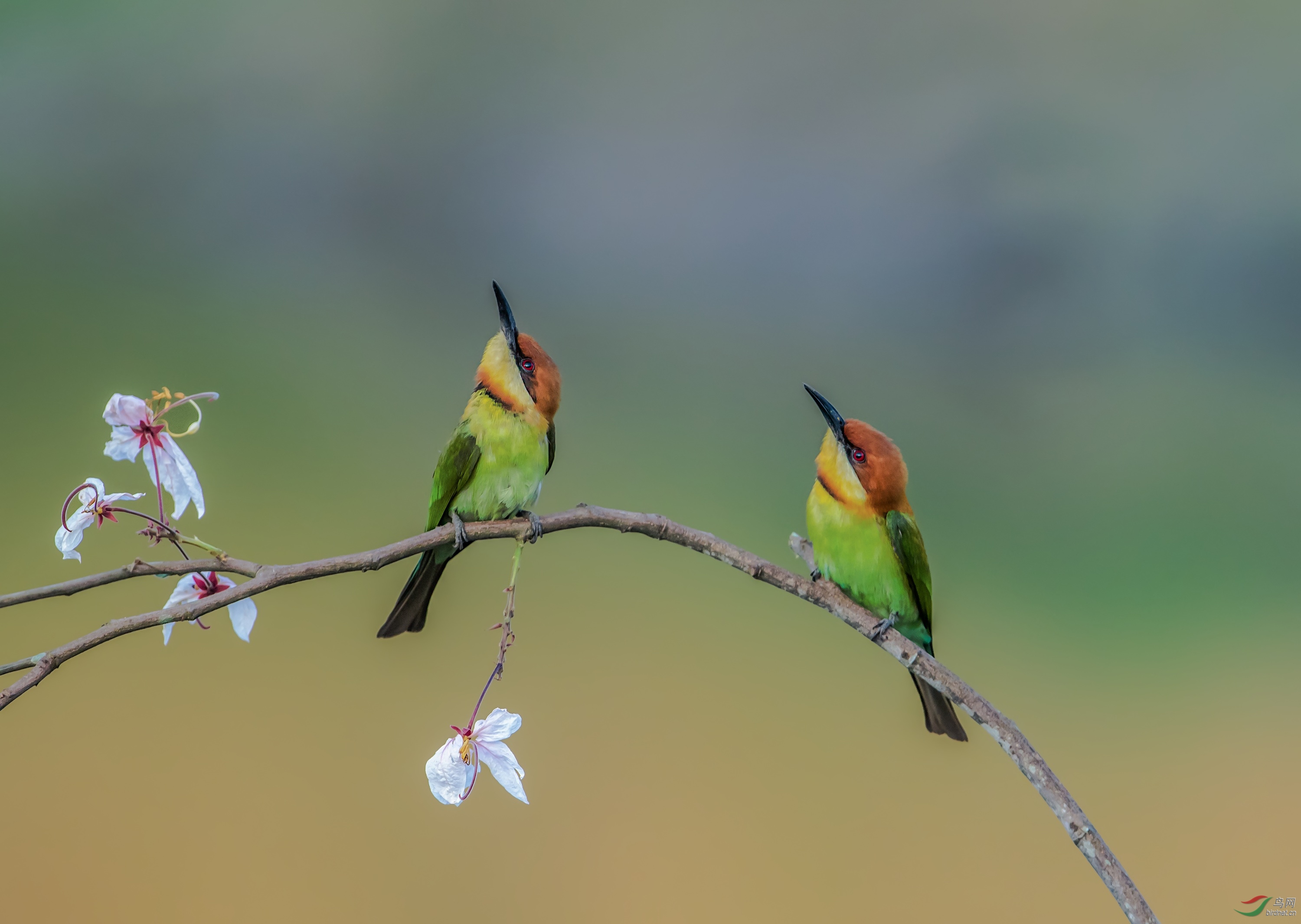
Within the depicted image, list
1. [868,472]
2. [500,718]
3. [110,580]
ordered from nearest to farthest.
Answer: [110,580] → [500,718] → [868,472]

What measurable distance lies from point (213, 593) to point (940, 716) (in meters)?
0.97

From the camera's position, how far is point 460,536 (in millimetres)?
1045

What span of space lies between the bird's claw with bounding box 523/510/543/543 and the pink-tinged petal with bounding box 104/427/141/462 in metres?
0.36

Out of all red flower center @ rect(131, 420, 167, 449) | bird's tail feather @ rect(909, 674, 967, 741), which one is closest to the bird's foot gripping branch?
red flower center @ rect(131, 420, 167, 449)

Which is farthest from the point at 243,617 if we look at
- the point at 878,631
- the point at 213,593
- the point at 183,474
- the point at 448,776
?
the point at 878,631

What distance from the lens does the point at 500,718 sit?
838 mm

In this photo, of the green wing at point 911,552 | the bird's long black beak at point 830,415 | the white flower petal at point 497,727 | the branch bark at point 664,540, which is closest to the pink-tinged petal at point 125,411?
the branch bark at point 664,540

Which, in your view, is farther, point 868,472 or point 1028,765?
point 868,472

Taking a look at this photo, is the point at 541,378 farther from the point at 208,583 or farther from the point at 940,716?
the point at 940,716

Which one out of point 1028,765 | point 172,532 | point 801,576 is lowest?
point 1028,765

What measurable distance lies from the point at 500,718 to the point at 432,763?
69mm

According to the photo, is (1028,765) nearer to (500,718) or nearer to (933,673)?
(933,673)

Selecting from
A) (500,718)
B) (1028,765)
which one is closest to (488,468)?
(500,718)

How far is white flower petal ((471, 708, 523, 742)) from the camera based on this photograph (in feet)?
2.72
